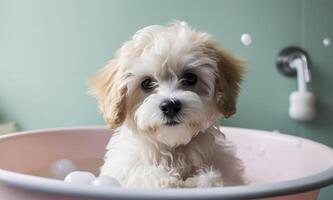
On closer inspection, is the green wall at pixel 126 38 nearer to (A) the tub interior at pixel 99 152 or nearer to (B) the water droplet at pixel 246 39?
(B) the water droplet at pixel 246 39

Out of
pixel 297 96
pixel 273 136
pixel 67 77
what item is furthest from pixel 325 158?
pixel 67 77

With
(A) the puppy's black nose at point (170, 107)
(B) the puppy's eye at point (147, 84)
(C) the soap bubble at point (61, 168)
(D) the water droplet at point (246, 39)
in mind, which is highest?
(D) the water droplet at point (246, 39)

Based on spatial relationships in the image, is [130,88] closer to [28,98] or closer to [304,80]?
[304,80]

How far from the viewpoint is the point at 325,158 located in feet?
4.21

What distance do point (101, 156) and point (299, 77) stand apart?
0.76 meters

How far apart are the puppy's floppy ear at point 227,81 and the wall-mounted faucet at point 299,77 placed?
2.17ft

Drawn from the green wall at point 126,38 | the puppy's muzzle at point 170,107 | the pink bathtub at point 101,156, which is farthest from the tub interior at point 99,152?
the puppy's muzzle at point 170,107

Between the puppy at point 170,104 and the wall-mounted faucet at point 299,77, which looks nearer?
the puppy at point 170,104

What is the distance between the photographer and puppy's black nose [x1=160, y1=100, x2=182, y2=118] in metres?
1.10

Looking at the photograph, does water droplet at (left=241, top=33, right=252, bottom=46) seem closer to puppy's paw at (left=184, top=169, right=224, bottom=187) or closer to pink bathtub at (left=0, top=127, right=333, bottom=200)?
pink bathtub at (left=0, top=127, right=333, bottom=200)

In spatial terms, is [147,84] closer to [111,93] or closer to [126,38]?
[111,93]

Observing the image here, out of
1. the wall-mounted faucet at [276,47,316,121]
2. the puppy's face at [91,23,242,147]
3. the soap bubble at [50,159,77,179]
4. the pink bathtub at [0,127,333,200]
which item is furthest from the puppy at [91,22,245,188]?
the wall-mounted faucet at [276,47,316,121]

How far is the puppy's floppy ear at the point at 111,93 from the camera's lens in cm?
118

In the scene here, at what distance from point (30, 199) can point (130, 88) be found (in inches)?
15.8
